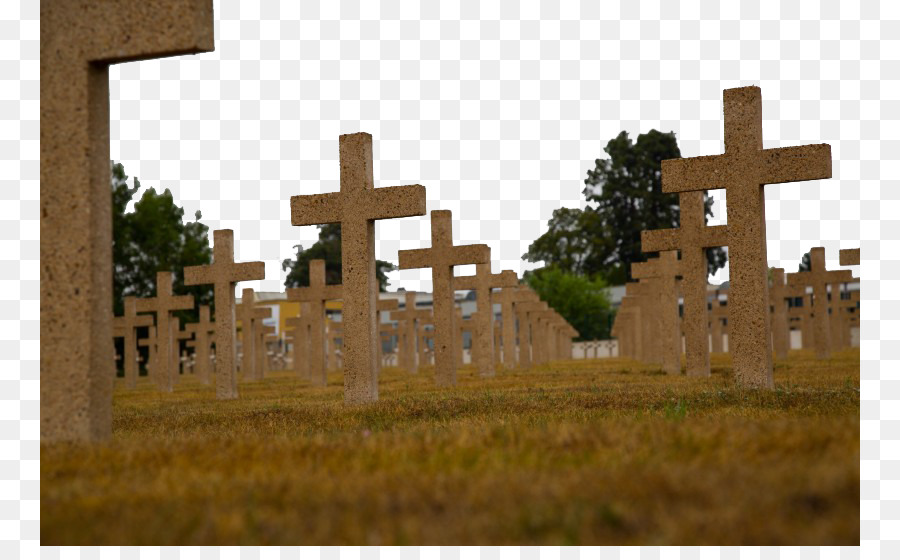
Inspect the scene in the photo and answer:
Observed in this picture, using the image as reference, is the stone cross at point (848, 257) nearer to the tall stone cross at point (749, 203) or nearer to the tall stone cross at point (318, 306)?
the tall stone cross at point (318, 306)

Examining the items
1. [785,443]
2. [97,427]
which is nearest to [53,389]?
[97,427]

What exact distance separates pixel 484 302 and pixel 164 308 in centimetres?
751

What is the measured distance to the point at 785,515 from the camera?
387cm

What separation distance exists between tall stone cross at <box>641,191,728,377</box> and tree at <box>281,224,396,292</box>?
57.4 meters

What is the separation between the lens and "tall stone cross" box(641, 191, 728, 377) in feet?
55.4

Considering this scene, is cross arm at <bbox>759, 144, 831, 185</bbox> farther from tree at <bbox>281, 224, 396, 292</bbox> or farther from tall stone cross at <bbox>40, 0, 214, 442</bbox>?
tree at <bbox>281, 224, 396, 292</bbox>

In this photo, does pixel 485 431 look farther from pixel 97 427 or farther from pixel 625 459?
pixel 97 427

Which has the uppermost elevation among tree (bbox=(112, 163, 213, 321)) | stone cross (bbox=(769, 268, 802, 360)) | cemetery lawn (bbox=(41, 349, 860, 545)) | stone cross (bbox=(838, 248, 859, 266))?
tree (bbox=(112, 163, 213, 321))

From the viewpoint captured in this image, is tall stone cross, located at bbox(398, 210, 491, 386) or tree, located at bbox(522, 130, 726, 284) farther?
tree, located at bbox(522, 130, 726, 284)

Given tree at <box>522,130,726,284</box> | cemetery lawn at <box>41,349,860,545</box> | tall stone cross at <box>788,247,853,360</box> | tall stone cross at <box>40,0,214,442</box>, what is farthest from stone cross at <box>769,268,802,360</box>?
tree at <box>522,130,726,284</box>

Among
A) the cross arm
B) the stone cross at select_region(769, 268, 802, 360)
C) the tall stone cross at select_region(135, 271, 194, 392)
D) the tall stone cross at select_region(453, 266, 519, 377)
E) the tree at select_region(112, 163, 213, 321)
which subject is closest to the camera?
the cross arm

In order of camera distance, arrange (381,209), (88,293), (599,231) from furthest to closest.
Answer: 1. (599,231)
2. (381,209)
3. (88,293)

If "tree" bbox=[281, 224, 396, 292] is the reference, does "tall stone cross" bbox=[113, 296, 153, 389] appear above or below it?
below

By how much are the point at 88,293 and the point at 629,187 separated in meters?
68.5
